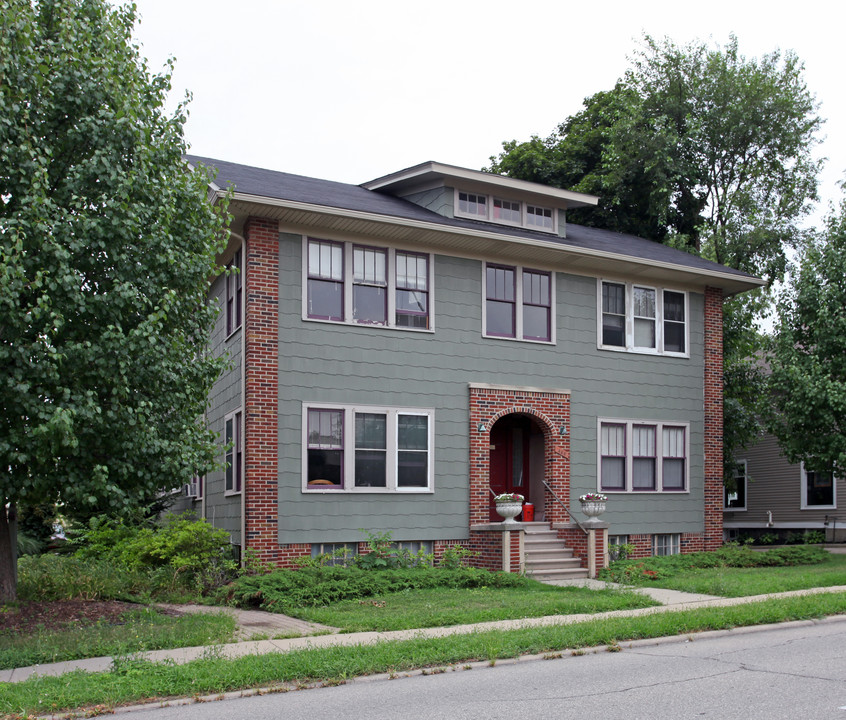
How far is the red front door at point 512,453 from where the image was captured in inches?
829

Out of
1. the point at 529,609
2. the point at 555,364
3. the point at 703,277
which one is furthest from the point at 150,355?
the point at 703,277

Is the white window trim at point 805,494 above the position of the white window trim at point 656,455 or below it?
below

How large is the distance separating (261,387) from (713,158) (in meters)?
23.0

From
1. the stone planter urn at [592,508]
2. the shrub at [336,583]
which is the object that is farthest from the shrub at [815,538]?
the shrub at [336,583]

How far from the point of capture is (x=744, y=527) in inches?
1337

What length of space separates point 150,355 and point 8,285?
74.9 inches

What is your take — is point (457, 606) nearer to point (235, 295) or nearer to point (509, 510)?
point (509, 510)

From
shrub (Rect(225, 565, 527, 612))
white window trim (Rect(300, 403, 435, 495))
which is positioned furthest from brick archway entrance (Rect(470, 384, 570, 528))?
shrub (Rect(225, 565, 527, 612))

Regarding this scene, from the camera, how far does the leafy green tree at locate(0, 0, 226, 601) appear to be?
35.2 feet

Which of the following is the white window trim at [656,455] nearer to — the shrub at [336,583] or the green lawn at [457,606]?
the shrub at [336,583]

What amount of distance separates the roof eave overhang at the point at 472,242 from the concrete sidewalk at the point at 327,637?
23.2 ft

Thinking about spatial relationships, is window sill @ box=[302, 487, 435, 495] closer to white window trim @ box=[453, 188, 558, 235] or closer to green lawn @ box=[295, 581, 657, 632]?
green lawn @ box=[295, 581, 657, 632]

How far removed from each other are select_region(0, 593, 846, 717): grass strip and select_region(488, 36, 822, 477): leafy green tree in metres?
21.0

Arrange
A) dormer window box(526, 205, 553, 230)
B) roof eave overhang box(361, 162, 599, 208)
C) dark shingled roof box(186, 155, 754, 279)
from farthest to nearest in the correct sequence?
dormer window box(526, 205, 553, 230)
roof eave overhang box(361, 162, 599, 208)
dark shingled roof box(186, 155, 754, 279)
